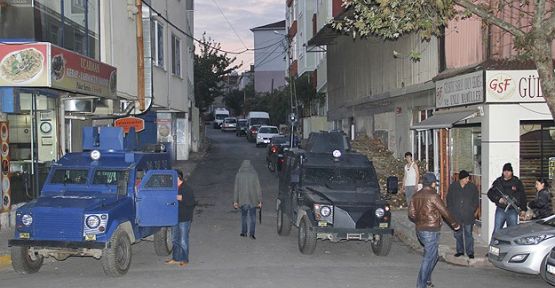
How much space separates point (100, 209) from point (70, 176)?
1.41m

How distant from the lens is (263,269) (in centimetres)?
1167

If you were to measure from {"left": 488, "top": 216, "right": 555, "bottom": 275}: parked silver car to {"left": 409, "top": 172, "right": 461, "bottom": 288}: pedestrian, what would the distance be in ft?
5.92

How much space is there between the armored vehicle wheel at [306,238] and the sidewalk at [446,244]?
2725mm

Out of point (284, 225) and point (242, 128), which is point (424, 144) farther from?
point (242, 128)

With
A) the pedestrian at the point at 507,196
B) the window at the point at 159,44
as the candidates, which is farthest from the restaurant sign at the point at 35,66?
the window at the point at 159,44

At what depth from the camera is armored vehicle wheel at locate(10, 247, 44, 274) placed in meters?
10.9

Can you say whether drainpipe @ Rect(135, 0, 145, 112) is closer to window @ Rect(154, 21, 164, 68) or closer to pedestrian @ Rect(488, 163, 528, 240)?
window @ Rect(154, 21, 164, 68)

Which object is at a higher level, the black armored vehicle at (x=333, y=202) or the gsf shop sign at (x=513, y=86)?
Result: the gsf shop sign at (x=513, y=86)

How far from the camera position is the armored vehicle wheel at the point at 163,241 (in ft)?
43.1

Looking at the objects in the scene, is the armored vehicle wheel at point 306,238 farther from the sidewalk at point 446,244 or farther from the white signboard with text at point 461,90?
the white signboard with text at point 461,90

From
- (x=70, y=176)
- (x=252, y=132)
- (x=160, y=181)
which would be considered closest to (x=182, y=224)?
(x=160, y=181)

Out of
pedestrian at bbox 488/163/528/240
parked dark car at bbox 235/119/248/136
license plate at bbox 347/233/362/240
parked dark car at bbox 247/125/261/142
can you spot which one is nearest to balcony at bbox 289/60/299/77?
parked dark car at bbox 235/119/248/136

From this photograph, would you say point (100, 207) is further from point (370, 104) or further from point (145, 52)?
point (370, 104)

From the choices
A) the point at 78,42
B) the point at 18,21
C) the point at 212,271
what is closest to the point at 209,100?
the point at 78,42
